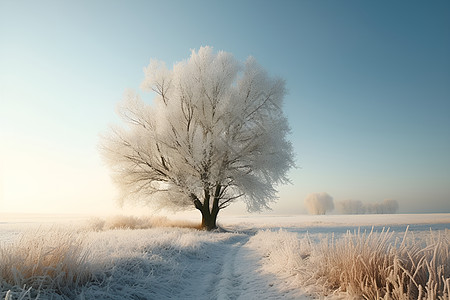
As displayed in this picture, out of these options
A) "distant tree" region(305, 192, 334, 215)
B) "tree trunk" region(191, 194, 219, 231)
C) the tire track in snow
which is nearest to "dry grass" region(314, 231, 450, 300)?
the tire track in snow

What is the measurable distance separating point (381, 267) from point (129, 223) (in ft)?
53.9

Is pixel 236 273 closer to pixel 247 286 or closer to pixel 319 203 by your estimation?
pixel 247 286

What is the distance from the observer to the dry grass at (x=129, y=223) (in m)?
15.8

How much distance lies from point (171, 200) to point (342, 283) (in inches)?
556

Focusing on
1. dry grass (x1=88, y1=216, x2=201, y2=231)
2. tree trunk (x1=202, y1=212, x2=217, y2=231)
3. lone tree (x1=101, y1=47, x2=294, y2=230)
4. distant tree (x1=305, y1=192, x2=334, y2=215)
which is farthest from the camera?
distant tree (x1=305, y1=192, x2=334, y2=215)

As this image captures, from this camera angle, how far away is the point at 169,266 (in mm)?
5273

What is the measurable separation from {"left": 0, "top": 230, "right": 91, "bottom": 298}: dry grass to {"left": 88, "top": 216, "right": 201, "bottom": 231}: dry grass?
1251 cm

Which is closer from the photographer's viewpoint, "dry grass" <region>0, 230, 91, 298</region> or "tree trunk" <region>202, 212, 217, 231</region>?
"dry grass" <region>0, 230, 91, 298</region>

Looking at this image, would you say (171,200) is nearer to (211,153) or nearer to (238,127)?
(211,153)

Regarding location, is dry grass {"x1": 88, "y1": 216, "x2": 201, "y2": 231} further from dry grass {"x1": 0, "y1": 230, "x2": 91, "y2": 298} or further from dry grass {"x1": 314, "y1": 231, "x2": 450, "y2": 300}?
dry grass {"x1": 314, "y1": 231, "x2": 450, "y2": 300}

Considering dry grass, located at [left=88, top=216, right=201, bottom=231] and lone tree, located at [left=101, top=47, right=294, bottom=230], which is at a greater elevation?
lone tree, located at [left=101, top=47, right=294, bottom=230]

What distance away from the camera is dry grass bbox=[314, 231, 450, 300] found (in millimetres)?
2801

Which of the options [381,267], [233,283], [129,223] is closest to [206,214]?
[129,223]

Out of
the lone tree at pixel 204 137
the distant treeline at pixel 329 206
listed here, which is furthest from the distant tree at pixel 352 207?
the lone tree at pixel 204 137
